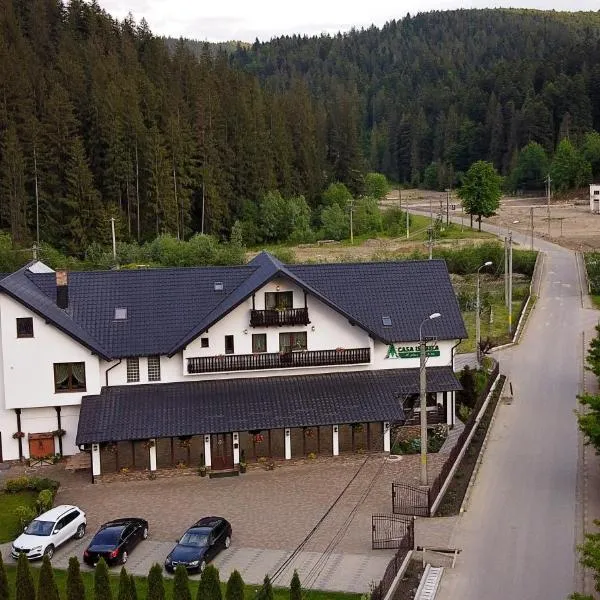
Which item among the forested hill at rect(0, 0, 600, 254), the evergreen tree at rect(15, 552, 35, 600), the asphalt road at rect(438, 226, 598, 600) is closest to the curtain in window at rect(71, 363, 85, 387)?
the evergreen tree at rect(15, 552, 35, 600)

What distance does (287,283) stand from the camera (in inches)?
1331

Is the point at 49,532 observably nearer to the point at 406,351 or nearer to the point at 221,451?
the point at 221,451

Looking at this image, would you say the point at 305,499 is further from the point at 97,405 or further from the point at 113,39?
the point at 113,39

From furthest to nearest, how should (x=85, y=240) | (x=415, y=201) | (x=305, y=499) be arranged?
(x=415, y=201)
(x=85, y=240)
(x=305, y=499)

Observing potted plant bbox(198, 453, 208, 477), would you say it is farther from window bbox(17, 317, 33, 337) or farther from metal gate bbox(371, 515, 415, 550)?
window bbox(17, 317, 33, 337)

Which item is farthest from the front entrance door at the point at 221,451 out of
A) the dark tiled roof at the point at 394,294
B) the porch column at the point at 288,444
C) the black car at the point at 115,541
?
the dark tiled roof at the point at 394,294

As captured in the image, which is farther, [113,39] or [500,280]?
[113,39]

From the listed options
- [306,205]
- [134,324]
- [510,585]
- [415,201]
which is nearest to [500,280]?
[306,205]

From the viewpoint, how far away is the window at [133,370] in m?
33.4

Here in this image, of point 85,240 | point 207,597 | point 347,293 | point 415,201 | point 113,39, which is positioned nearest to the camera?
point 207,597

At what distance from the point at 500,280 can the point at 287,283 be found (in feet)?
132

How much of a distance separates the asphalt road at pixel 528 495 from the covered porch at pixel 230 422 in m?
4.77

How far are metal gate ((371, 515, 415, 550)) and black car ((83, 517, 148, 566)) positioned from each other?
6752 millimetres

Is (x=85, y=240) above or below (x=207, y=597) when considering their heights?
above
